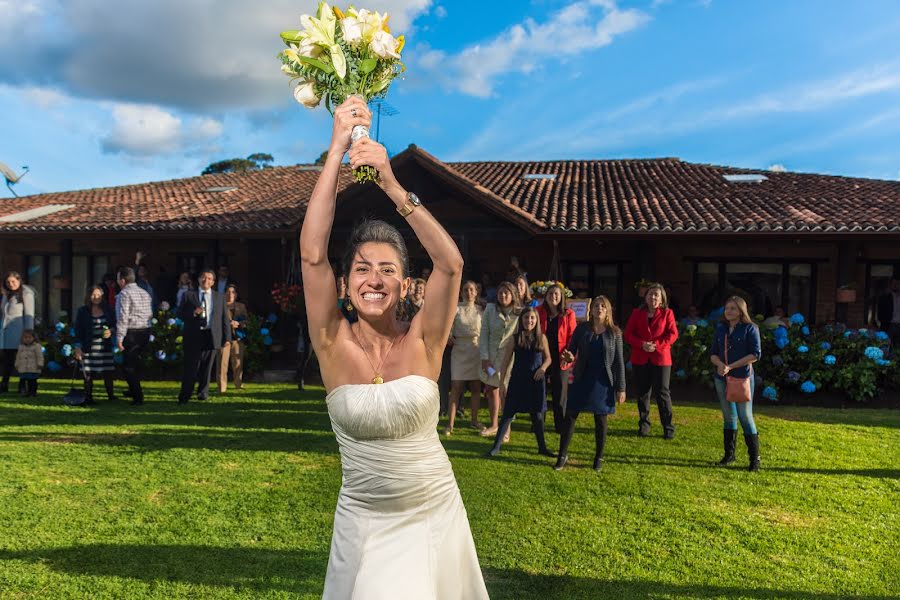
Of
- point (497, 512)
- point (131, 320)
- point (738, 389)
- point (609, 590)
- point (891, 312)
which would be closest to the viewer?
point (609, 590)

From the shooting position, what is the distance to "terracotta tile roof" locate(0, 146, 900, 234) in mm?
13336

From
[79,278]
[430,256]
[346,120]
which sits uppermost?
[79,278]

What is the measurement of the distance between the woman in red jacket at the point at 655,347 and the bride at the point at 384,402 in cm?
632

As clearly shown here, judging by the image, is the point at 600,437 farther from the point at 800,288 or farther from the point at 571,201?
the point at 800,288

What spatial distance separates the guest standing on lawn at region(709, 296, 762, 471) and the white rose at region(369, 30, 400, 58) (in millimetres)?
5477

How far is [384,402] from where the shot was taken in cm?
206

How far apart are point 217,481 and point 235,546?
5.51ft

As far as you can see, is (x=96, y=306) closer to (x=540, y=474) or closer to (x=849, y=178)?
(x=540, y=474)

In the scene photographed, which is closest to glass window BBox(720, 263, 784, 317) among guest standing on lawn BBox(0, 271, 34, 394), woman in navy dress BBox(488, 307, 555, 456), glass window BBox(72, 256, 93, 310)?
woman in navy dress BBox(488, 307, 555, 456)

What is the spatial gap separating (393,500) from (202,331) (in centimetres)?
866

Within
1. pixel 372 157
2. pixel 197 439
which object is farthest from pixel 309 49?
pixel 197 439

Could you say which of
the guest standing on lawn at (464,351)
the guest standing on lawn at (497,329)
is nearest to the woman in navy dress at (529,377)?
the guest standing on lawn at (497,329)

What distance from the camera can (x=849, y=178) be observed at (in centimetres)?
1822

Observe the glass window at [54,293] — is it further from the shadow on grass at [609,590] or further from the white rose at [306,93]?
the white rose at [306,93]
